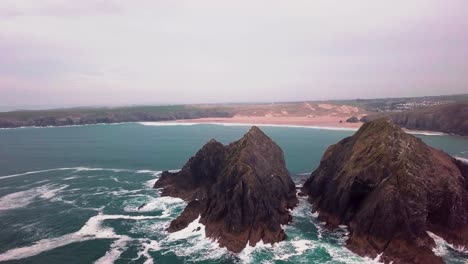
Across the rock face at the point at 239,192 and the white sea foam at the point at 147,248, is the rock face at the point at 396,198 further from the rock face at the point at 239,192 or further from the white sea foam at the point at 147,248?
the white sea foam at the point at 147,248

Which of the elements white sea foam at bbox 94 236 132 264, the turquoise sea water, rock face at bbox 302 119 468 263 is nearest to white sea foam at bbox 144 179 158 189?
the turquoise sea water

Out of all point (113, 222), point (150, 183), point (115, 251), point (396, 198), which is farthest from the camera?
point (150, 183)

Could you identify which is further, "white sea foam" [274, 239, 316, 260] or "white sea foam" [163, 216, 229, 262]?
"white sea foam" [163, 216, 229, 262]

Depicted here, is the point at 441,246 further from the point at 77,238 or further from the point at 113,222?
the point at 77,238

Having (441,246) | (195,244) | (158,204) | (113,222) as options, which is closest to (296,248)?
(195,244)

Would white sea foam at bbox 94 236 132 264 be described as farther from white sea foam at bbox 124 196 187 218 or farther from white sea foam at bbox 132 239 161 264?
white sea foam at bbox 124 196 187 218
